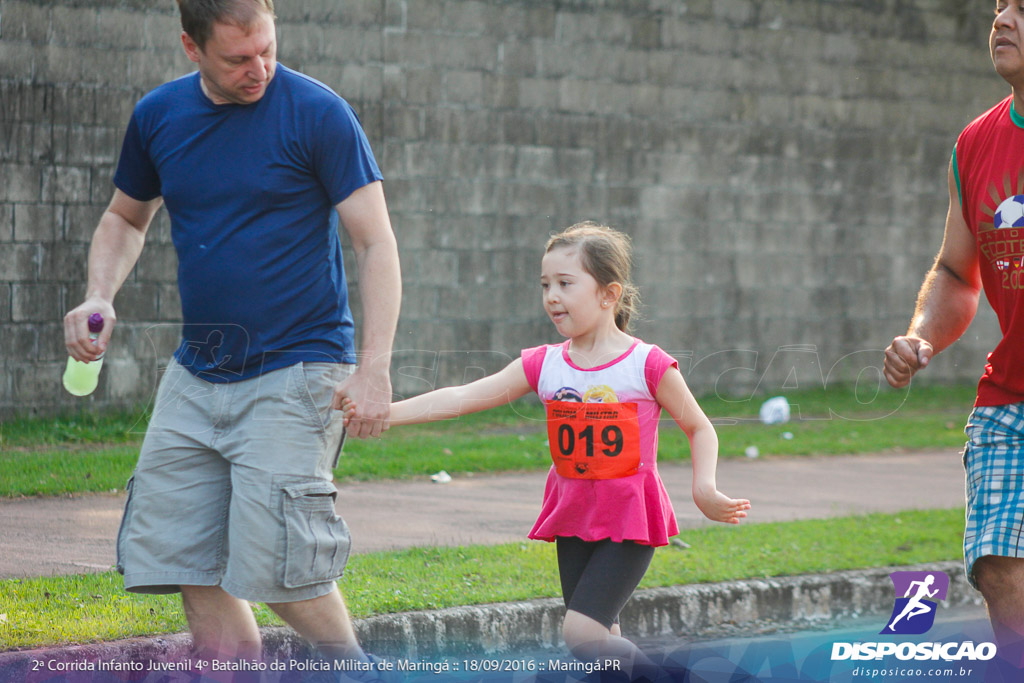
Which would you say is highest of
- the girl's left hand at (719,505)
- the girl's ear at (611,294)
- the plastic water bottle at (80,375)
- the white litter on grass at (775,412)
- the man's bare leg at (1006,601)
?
the girl's ear at (611,294)

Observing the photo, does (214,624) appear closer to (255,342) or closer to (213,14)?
(255,342)

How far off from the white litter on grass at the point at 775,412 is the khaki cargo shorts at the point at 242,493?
8214 millimetres

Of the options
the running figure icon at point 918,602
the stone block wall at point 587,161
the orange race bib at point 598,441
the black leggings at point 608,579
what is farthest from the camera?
the stone block wall at point 587,161

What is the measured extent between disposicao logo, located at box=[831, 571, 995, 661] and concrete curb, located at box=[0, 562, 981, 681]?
5.6 inches

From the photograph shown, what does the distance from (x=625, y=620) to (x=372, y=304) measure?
106 inches

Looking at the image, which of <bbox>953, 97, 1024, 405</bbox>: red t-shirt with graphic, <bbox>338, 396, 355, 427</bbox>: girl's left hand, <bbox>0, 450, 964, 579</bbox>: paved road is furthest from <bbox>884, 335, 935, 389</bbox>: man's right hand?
<bbox>0, 450, 964, 579</bbox>: paved road

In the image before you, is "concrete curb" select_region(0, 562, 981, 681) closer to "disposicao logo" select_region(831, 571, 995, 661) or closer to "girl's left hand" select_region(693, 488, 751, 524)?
"disposicao logo" select_region(831, 571, 995, 661)

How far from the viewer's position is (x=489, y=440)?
934 centimetres

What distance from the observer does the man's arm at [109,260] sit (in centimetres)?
334

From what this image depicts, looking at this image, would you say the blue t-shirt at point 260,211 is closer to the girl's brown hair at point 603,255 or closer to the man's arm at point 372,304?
the man's arm at point 372,304

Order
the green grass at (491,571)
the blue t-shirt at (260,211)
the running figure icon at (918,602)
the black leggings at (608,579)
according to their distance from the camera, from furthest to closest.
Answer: the running figure icon at (918,602) < the green grass at (491,571) < the black leggings at (608,579) < the blue t-shirt at (260,211)

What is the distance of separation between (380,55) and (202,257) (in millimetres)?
7037

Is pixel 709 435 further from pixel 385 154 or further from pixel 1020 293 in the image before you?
pixel 385 154

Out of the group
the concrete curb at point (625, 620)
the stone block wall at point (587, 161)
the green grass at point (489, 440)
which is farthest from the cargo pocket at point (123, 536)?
the stone block wall at point (587, 161)
